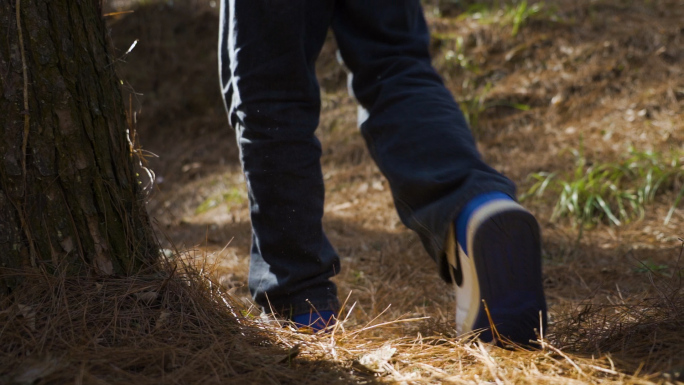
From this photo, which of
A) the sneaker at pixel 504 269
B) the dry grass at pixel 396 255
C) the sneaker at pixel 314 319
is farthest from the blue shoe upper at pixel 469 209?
the sneaker at pixel 314 319

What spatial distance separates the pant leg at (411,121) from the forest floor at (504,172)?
0.27m

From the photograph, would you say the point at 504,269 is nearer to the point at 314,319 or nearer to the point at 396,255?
the point at 314,319

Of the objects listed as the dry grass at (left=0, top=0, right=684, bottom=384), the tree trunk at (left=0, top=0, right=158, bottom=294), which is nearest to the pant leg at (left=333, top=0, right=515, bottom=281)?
the dry grass at (left=0, top=0, right=684, bottom=384)

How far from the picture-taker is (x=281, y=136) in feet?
4.56

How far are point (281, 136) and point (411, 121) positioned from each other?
1.07 ft

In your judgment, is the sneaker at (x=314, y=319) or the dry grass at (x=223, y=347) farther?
the sneaker at (x=314, y=319)

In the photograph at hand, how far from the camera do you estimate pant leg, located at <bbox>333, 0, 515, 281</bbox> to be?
1.25m

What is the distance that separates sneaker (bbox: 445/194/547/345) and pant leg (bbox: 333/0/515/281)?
0.07 m

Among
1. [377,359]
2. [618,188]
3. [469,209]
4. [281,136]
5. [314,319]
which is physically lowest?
[618,188]

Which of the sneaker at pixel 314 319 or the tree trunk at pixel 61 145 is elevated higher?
the tree trunk at pixel 61 145

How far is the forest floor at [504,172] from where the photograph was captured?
109 centimetres

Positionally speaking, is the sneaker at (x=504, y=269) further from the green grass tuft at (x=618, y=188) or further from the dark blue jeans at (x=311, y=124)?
the green grass tuft at (x=618, y=188)

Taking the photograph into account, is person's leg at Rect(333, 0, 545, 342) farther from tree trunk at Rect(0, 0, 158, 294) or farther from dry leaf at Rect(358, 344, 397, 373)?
tree trunk at Rect(0, 0, 158, 294)

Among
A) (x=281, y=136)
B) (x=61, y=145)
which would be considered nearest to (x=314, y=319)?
(x=281, y=136)
